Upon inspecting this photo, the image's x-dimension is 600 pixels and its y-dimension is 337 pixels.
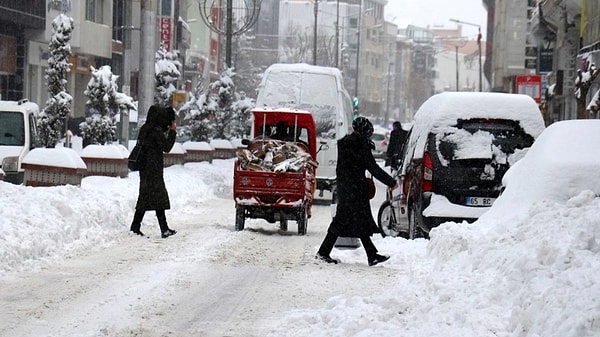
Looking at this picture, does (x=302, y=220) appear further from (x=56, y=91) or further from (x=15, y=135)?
(x=56, y=91)

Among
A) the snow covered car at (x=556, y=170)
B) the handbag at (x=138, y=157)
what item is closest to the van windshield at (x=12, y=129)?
the handbag at (x=138, y=157)

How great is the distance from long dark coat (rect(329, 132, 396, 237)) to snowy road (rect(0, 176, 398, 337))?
1.51 feet

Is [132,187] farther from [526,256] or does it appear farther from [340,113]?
[526,256]

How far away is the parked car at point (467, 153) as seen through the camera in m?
15.0

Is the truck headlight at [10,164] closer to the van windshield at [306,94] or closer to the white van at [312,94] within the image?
the white van at [312,94]

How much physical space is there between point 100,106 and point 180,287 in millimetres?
18359

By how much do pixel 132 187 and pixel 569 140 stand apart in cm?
1205

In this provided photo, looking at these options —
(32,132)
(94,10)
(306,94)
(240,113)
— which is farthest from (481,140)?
(94,10)

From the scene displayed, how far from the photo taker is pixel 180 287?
1092 cm

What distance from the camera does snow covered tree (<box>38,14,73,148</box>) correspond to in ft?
99.3

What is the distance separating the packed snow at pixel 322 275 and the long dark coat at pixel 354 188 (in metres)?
0.53

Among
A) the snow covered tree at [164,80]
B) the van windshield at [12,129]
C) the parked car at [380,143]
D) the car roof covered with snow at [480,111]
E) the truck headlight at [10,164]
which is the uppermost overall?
the snow covered tree at [164,80]

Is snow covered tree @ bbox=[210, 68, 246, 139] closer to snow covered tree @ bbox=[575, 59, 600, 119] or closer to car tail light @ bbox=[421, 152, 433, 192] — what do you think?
snow covered tree @ bbox=[575, 59, 600, 119]

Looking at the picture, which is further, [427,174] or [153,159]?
[153,159]
